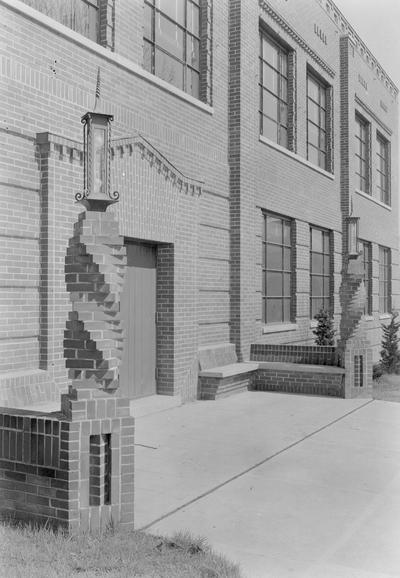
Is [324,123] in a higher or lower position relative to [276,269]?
higher

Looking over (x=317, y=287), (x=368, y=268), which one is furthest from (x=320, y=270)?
(x=368, y=268)

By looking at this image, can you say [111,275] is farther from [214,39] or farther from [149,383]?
[214,39]

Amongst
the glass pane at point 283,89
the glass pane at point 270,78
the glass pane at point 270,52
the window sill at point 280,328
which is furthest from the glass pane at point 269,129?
the window sill at point 280,328

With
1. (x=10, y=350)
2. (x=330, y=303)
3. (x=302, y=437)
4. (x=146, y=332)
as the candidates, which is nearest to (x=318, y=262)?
(x=330, y=303)

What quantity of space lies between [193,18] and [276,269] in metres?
5.80

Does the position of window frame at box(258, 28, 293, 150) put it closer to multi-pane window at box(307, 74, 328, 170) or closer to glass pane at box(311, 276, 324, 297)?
multi-pane window at box(307, 74, 328, 170)

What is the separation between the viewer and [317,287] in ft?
59.3

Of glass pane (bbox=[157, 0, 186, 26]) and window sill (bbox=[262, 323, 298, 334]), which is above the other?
glass pane (bbox=[157, 0, 186, 26])

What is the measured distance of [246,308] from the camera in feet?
43.7

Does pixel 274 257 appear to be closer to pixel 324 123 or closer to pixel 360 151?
pixel 324 123

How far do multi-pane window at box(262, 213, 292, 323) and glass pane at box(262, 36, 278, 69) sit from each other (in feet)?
11.9

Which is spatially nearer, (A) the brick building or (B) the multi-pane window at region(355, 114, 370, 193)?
(A) the brick building

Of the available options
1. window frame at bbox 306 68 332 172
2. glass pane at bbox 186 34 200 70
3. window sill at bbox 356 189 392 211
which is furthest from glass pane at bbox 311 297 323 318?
glass pane at bbox 186 34 200 70

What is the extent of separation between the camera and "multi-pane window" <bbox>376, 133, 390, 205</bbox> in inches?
986
